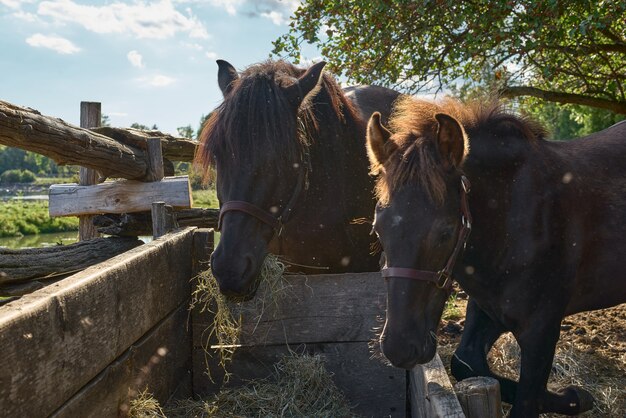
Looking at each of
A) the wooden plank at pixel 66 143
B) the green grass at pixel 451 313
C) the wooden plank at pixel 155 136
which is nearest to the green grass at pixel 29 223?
the wooden plank at pixel 155 136

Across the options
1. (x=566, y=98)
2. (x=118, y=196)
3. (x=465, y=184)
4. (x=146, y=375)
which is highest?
(x=566, y=98)

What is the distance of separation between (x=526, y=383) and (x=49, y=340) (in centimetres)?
244

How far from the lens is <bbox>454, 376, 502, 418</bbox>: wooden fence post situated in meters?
2.04

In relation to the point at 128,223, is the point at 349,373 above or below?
below

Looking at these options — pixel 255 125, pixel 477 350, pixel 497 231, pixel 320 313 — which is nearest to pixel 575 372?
pixel 477 350

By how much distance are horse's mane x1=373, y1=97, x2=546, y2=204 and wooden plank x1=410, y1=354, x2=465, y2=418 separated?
2.40ft

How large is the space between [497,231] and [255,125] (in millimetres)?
1446

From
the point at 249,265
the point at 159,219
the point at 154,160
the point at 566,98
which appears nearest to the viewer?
the point at 249,265

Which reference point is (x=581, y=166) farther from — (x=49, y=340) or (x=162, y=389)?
(x=49, y=340)

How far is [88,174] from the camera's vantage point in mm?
5863

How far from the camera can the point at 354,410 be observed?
3.25 metres

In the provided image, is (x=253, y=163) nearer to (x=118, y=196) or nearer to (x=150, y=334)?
(x=150, y=334)

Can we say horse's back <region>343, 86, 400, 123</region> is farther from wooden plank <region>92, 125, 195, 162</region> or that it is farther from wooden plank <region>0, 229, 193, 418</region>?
wooden plank <region>0, 229, 193, 418</region>

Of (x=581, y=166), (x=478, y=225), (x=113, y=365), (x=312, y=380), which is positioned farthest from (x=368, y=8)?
(x=113, y=365)
